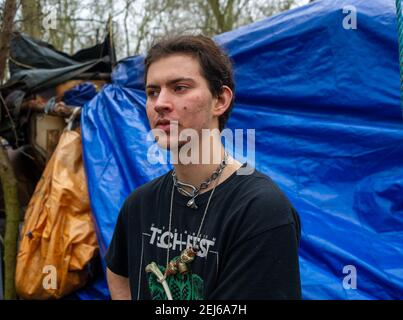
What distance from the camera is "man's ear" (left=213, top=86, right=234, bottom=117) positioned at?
128 cm

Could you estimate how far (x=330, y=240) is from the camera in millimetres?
2107

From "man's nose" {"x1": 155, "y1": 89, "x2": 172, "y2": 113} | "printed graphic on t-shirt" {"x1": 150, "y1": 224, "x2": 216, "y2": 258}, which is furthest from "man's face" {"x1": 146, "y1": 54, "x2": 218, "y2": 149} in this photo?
"printed graphic on t-shirt" {"x1": 150, "y1": 224, "x2": 216, "y2": 258}

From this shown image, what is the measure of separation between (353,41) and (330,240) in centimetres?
108

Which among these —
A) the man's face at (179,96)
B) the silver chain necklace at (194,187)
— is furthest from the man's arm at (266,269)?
the man's face at (179,96)

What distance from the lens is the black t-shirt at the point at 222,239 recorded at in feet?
3.34

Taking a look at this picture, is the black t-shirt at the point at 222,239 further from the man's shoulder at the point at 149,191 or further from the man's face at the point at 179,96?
the man's face at the point at 179,96

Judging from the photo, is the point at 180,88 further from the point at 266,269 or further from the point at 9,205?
the point at 9,205

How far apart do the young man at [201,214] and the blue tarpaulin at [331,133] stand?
3.46 feet

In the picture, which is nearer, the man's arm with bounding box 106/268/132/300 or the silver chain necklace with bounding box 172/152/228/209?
the silver chain necklace with bounding box 172/152/228/209

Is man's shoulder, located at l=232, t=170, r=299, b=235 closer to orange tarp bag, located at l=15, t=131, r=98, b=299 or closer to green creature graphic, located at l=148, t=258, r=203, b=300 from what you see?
green creature graphic, located at l=148, t=258, r=203, b=300

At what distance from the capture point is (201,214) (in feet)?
3.86

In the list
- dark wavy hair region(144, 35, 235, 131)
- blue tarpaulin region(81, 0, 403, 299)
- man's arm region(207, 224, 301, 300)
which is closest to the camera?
man's arm region(207, 224, 301, 300)

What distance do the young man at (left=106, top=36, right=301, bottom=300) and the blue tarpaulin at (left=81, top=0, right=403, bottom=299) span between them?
3.46 ft

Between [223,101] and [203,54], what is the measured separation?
16 cm
